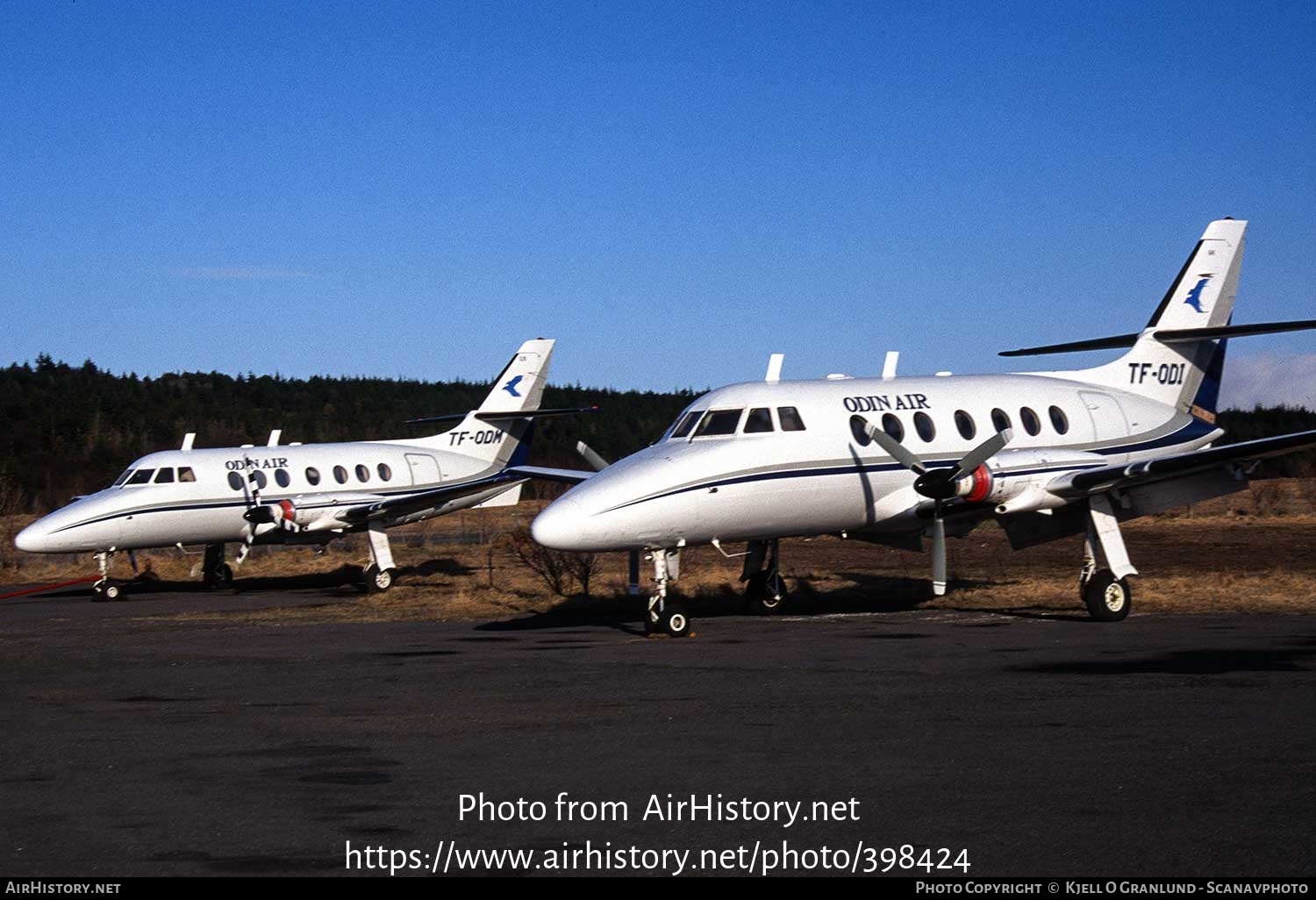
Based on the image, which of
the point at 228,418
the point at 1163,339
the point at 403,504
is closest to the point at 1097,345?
the point at 1163,339

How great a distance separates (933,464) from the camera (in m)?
19.8

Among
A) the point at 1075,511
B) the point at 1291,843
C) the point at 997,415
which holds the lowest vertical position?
the point at 1291,843

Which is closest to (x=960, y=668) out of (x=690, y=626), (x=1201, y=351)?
(x=690, y=626)

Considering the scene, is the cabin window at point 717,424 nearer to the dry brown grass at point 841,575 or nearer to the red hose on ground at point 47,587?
the dry brown grass at point 841,575

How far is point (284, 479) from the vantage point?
32688mm

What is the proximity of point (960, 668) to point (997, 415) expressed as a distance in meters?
7.76

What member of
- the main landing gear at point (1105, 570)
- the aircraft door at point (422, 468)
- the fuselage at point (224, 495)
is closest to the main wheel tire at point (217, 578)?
the fuselage at point (224, 495)

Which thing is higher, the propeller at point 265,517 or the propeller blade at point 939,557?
the propeller at point 265,517

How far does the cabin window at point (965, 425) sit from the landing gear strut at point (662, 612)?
4976 mm

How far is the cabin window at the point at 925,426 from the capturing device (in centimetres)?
1998

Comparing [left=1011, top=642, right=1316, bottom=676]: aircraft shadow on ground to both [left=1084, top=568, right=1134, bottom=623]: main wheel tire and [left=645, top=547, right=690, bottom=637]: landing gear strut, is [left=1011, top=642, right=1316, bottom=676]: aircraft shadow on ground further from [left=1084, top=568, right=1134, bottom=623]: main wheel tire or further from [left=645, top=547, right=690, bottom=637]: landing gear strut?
[left=645, top=547, right=690, bottom=637]: landing gear strut

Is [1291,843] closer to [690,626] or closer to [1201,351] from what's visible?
[690,626]

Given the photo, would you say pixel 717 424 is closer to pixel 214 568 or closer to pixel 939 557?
pixel 939 557

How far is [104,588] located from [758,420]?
55.5 feet
